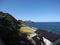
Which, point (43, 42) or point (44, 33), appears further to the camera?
point (44, 33)

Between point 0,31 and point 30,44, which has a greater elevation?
point 0,31

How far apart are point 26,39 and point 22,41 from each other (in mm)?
774

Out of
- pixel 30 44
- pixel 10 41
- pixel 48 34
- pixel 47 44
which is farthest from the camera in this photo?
pixel 48 34

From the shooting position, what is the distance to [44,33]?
52.1ft

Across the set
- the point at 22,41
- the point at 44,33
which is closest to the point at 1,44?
the point at 22,41

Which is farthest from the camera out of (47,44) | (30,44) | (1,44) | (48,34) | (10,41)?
(48,34)

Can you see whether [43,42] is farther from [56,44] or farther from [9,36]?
[9,36]

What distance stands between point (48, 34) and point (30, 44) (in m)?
4.94

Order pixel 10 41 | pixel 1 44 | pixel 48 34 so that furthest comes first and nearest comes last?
pixel 48 34 < pixel 10 41 < pixel 1 44

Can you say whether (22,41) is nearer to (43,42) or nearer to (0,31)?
(0,31)

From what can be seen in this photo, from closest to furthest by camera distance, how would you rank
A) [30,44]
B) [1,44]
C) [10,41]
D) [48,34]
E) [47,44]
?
[1,44], [10,41], [30,44], [47,44], [48,34]

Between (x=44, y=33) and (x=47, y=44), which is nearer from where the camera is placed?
(x=47, y=44)

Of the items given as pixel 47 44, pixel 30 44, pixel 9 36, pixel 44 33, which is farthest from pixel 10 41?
pixel 44 33

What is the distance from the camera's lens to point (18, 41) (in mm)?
10891
